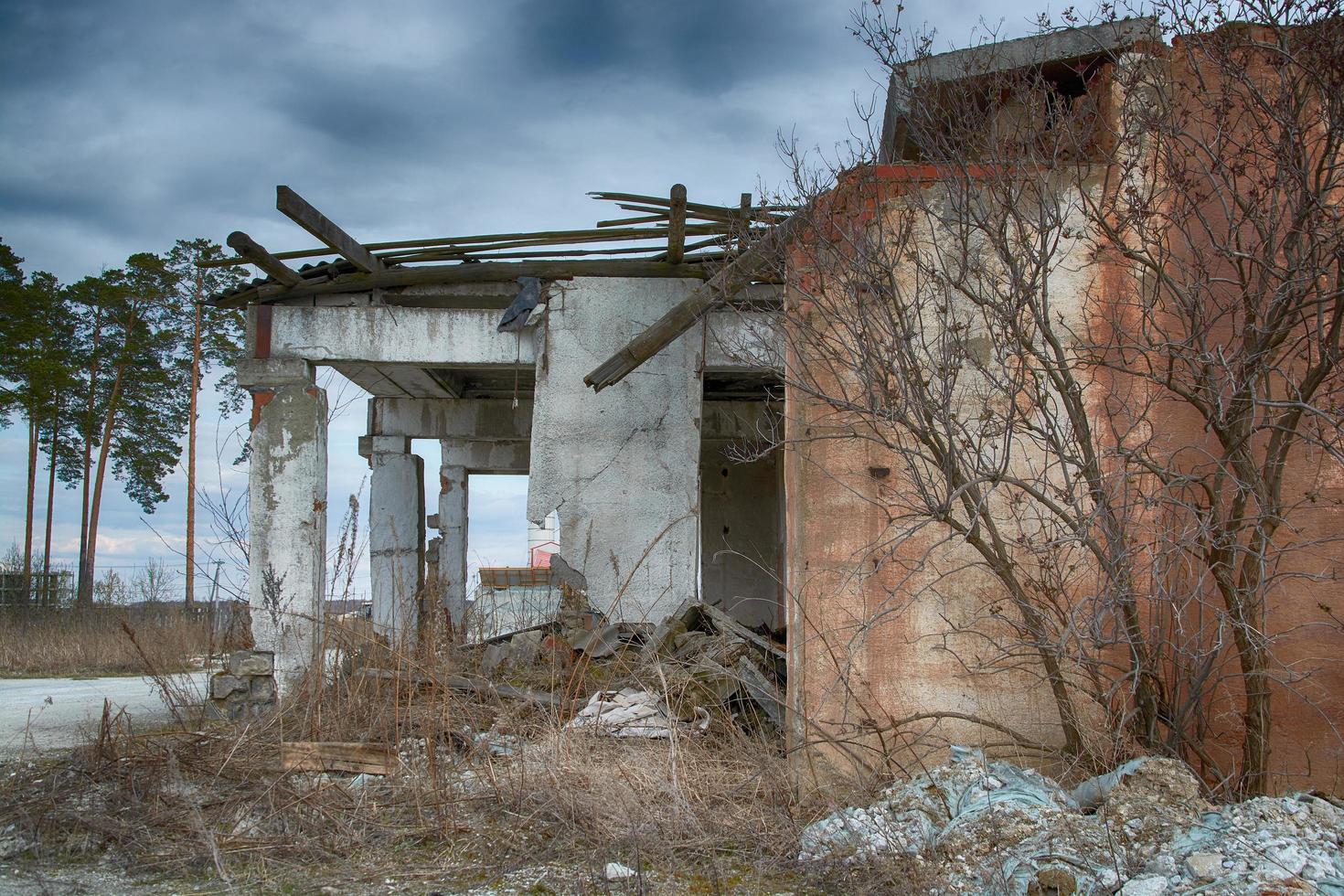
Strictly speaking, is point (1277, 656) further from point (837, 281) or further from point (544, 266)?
point (544, 266)

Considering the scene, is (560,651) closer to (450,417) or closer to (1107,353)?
(1107,353)

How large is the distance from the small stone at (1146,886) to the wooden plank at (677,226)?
568cm

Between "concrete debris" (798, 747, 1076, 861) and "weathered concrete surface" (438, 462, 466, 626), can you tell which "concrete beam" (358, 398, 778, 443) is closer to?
"weathered concrete surface" (438, 462, 466, 626)

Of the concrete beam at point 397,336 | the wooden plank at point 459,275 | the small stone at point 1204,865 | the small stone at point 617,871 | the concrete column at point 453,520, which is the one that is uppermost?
the wooden plank at point 459,275

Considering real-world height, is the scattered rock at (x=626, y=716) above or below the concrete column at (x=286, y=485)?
below

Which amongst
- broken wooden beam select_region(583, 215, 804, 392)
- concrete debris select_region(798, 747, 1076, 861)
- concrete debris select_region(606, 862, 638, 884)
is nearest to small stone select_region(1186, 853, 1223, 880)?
concrete debris select_region(798, 747, 1076, 861)

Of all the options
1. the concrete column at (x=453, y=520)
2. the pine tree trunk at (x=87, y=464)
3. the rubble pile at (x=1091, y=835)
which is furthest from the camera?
the pine tree trunk at (x=87, y=464)

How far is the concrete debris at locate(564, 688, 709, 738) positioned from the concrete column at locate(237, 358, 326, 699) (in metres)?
3.58

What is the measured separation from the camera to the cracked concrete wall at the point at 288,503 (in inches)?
360

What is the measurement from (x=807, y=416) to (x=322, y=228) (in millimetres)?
4452

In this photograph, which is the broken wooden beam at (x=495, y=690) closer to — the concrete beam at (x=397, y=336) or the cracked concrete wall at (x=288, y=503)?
the cracked concrete wall at (x=288, y=503)

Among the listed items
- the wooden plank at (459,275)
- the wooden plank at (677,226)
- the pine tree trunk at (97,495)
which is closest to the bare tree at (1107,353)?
the wooden plank at (677,226)

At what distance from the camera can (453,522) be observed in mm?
13969

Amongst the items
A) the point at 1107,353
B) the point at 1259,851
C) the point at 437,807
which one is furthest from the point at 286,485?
the point at 1259,851
